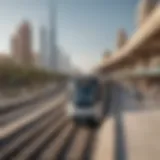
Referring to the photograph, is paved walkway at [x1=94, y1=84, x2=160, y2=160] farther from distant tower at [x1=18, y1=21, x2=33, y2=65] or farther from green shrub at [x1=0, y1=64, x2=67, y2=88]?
distant tower at [x1=18, y1=21, x2=33, y2=65]

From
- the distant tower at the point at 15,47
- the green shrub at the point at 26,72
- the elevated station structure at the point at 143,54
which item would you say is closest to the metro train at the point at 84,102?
the elevated station structure at the point at 143,54

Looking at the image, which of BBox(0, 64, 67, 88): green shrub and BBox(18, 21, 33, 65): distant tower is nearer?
BBox(18, 21, 33, 65): distant tower

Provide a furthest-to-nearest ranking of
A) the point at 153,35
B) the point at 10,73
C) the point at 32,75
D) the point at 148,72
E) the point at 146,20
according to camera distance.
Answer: the point at 148,72 → the point at 153,35 → the point at 146,20 → the point at 32,75 → the point at 10,73

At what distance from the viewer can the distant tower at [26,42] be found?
21.1 ft

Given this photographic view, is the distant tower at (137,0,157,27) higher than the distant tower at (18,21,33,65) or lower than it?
higher

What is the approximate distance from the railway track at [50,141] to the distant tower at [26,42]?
1974 millimetres

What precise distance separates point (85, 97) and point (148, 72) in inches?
330

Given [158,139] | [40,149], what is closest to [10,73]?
[40,149]

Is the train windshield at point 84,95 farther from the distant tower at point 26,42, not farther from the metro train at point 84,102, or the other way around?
the distant tower at point 26,42

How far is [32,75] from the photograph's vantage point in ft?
27.6

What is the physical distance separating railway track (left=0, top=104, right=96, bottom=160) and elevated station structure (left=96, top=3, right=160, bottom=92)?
2.38 meters

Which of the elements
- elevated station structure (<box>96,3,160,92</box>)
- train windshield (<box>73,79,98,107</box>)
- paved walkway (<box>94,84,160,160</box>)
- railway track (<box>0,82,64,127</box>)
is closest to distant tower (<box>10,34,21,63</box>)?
paved walkway (<box>94,84,160,160</box>)

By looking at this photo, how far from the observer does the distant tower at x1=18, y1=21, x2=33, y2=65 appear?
6430mm

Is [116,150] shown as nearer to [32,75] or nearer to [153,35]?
[32,75]
